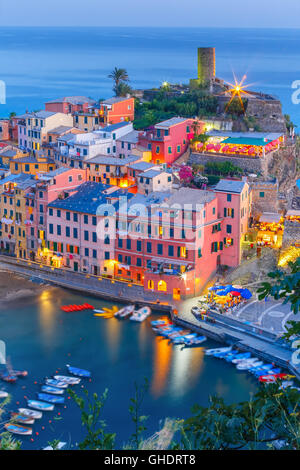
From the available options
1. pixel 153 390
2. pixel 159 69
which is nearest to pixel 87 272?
pixel 153 390

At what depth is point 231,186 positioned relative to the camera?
71.3 feet

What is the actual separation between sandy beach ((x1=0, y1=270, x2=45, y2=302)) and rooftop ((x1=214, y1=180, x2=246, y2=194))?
593cm

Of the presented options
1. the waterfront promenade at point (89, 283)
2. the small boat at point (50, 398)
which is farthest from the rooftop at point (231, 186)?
the small boat at point (50, 398)

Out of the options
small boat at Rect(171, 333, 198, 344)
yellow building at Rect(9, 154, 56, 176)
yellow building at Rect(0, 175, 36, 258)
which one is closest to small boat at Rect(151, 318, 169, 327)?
small boat at Rect(171, 333, 198, 344)

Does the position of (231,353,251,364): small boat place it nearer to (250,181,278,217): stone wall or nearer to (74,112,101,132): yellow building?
(250,181,278,217): stone wall

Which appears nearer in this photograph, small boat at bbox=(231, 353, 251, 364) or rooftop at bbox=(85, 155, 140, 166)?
small boat at bbox=(231, 353, 251, 364)

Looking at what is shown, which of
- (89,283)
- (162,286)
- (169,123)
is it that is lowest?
(89,283)

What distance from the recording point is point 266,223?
23.2 metres

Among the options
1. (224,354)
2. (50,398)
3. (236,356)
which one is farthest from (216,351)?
(50,398)

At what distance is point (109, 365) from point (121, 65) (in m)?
65.5

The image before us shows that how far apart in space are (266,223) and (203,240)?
3.10 m

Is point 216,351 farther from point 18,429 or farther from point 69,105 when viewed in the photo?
point 69,105

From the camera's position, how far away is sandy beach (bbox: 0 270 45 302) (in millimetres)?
21562

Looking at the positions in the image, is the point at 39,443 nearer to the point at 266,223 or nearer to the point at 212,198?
the point at 212,198
